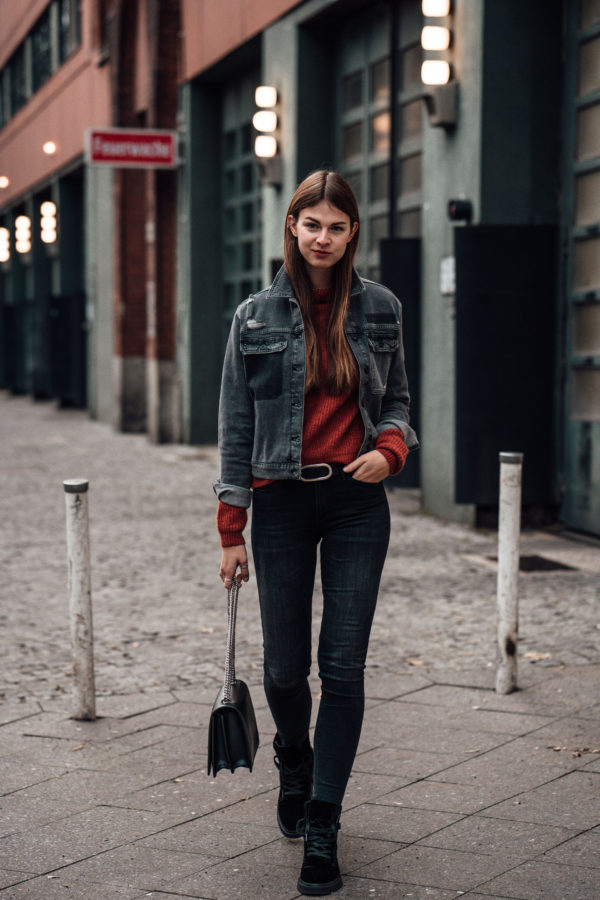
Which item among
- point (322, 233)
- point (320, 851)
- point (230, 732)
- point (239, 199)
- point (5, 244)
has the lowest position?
point (320, 851)

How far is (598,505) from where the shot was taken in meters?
8.96

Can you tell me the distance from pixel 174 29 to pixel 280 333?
1505 centimetres

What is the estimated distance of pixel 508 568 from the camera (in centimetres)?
509

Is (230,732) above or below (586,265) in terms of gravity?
below

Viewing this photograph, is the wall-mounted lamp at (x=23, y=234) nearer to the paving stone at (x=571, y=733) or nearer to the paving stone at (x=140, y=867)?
the paving stone at (x=571, y=733)

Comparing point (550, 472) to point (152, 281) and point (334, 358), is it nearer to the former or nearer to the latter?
point (334, 358)

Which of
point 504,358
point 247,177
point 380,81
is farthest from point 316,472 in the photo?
point 247,177

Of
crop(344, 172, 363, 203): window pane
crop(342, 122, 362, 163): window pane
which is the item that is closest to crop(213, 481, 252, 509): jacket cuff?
crop(344, 172, 363, 203): window pane

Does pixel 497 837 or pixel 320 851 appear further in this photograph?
pixel 497 837

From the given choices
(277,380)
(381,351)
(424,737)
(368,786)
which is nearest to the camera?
(277,380)

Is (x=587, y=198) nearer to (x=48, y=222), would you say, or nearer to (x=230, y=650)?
(x=230, y=650)

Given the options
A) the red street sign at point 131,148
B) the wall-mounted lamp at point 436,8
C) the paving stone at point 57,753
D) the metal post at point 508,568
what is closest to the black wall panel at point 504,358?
the wall-mounted lamp at point 436,8

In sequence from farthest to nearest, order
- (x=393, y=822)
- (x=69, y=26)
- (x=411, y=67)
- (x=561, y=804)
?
(x=69, y=26) → (x=411, y=67) → (x=561, y=804) → (x=393, y=822)

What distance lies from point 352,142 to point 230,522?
9793 mm
